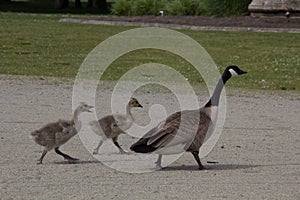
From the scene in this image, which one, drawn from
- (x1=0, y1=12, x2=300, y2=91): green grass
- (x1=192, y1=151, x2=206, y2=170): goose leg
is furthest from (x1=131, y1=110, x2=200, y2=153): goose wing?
(x1=0, y1=12, x2=300, y2=91): green grass

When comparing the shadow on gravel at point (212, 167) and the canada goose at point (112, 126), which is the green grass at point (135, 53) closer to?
the canada goose at point (112, 126)

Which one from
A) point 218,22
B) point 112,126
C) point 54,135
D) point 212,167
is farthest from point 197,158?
point 218,22

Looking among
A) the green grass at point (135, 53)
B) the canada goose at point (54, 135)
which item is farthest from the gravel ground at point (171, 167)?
the green grass at point (135, 53)

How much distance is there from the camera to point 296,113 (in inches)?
546

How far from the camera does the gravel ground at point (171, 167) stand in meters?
7.79

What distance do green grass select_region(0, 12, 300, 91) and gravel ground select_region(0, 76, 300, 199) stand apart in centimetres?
516

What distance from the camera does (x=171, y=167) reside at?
917 centimetres

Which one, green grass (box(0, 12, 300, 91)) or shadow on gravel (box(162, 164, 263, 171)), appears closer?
shadow on gravel (box(162, 164, 263, 171))

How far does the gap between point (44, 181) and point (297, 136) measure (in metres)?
4.46

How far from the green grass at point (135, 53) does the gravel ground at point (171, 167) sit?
16.9ft

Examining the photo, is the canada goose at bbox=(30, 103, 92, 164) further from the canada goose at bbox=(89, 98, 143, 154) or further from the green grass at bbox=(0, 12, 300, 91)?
the green grass at bbox=(0, 12, 300, 91)

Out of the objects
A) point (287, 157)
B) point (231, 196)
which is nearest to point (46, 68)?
point (287, 157)

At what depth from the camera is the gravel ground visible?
25.6ft

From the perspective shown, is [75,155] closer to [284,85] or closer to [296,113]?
[296,113]
